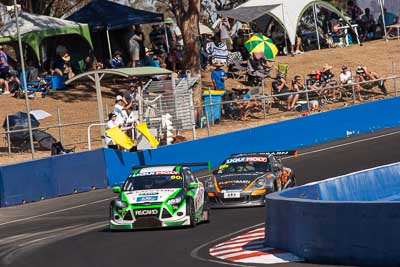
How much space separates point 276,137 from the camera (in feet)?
117

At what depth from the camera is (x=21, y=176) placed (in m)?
28.0

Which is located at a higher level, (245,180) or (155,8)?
(155,8)

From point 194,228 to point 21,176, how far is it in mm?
8532

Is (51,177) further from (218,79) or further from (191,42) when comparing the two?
(191,42)

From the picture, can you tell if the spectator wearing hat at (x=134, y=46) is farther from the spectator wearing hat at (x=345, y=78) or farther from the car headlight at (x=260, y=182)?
the car headlight at (x=260, y=182)

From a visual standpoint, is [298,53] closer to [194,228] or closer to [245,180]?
[245,180]

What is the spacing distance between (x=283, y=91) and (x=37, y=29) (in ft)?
30.9

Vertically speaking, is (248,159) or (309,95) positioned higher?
(309,95)

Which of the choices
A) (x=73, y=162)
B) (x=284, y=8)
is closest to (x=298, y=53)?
(x=284, y=8)

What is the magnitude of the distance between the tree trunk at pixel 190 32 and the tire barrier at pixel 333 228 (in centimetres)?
2496

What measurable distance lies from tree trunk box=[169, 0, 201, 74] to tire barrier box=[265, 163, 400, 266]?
2496cm

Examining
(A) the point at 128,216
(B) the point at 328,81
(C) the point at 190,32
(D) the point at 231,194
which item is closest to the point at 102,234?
(A) the point at 128,216

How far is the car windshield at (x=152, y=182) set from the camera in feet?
69.4

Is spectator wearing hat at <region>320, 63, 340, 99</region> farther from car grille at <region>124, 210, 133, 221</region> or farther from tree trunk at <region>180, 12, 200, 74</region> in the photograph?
car grille at <region>124, 210, 133, 221</region>
